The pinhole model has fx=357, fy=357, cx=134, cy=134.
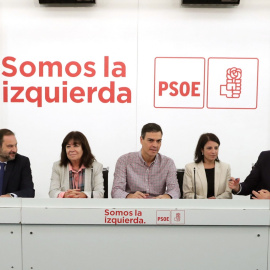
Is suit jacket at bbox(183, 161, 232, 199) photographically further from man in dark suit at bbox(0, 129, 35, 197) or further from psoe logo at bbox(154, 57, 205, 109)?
psoe logo at bbox(154, 57, 205, 109)

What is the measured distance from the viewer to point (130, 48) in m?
3.98

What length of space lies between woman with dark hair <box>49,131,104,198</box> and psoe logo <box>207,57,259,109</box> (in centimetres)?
186

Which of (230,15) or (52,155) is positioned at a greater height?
(230,15)

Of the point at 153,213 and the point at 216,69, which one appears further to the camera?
the point at 216,69

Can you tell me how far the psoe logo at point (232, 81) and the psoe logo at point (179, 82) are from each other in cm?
11

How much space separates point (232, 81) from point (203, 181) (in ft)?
5.51

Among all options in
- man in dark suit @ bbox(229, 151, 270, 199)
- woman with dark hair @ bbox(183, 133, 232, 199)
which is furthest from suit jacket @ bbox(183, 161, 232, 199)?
man in dark suit @ bbox(229, 151, 270, 199)

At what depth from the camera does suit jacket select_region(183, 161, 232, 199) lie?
106 inches

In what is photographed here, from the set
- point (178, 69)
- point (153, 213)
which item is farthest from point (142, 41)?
point (153, 213)

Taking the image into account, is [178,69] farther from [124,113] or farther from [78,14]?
[78,14]

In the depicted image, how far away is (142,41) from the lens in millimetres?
3980

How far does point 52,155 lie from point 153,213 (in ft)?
9.12

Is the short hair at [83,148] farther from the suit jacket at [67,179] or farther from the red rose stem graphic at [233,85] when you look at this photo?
the red rose stem graphic at [233,85]
